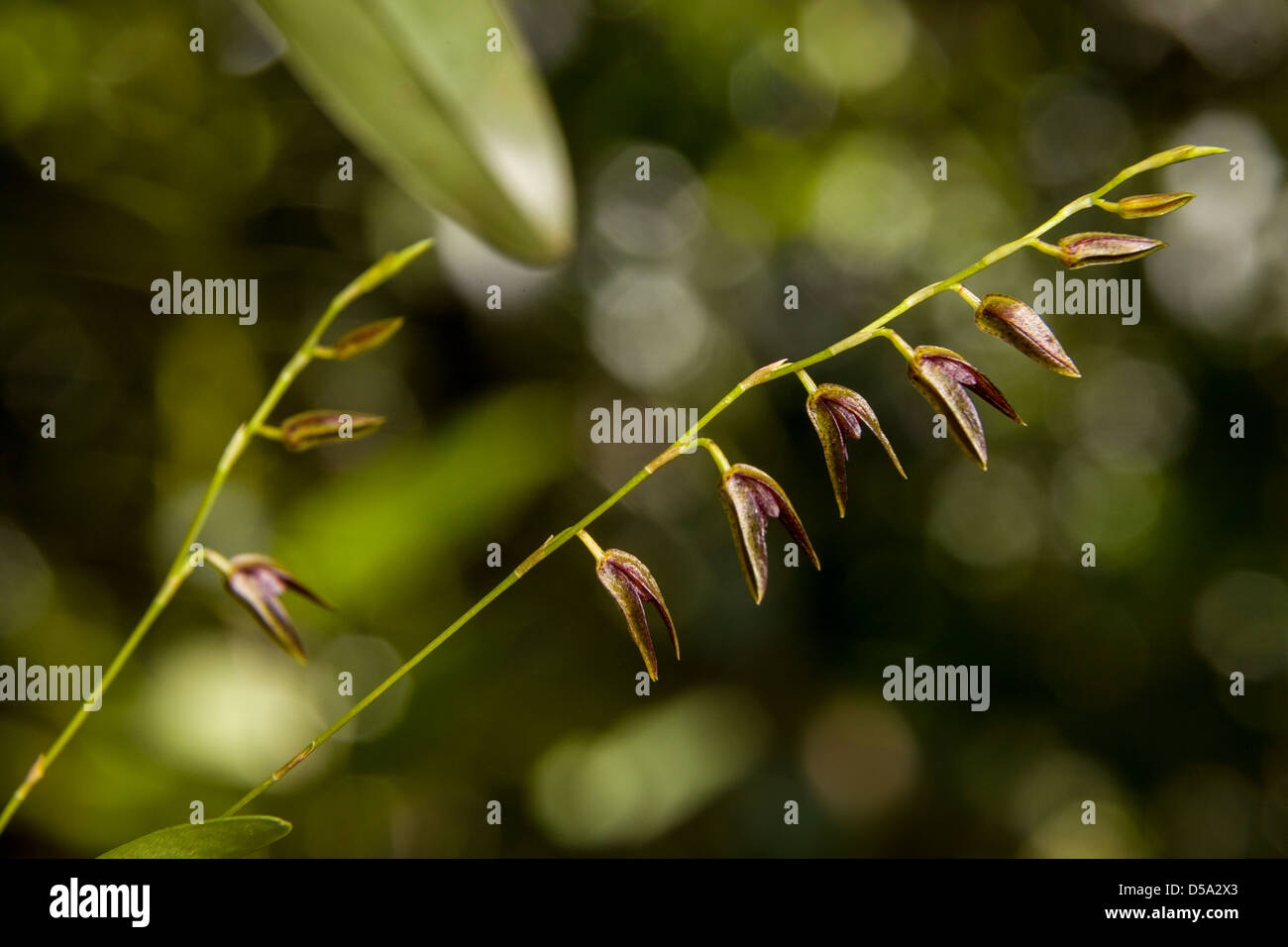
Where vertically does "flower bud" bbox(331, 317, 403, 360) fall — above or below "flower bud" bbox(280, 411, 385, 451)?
above

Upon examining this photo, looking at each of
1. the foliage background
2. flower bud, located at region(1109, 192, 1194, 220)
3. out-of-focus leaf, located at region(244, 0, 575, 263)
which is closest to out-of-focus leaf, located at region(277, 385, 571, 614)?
the foliage background

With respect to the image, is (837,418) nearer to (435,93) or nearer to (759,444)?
(435,93)

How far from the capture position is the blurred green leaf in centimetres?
20

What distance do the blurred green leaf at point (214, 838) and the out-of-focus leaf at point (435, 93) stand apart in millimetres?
172

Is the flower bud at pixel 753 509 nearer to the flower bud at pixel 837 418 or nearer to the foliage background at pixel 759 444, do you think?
the flower bud at pixel 837 418

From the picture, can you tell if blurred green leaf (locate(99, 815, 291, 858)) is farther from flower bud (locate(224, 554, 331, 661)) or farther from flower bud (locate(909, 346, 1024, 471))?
flower bud (locate(909, 346, 1024, 471))

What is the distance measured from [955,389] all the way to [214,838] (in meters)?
0.20

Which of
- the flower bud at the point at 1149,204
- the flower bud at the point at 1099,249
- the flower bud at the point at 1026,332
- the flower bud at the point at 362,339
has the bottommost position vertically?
the flower bud at the point at 1026,332

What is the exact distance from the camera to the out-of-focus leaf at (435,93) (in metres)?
0.24

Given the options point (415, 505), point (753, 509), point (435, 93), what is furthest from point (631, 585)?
point (415, 505)

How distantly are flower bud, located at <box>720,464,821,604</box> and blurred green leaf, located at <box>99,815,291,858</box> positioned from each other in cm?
12

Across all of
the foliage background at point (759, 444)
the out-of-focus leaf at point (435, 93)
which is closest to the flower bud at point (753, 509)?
the out-of-focus leaf at point (435, 93)

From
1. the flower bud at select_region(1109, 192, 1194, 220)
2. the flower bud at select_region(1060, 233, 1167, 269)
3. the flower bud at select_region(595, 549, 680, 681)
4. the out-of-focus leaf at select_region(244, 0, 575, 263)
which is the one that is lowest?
the flower bud at select_region(595, 549, 680, 681)

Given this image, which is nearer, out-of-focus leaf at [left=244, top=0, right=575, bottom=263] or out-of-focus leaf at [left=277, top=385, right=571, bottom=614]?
out-of-focus leaf at [left=244, top=0, right=575, bottom=263]
